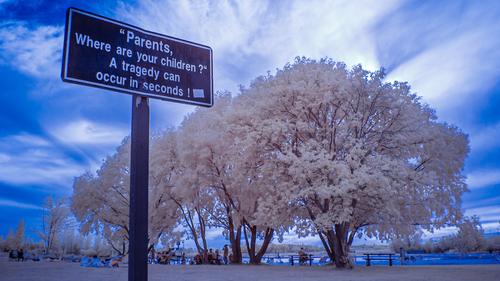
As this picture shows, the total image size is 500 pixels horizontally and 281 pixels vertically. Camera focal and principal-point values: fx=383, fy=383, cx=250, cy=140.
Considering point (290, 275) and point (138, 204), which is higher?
point (138, 204)

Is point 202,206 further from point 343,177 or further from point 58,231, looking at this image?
point 58,231

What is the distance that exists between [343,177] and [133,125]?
15088 mm

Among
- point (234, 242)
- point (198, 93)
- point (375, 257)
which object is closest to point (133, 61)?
point (198, 93)

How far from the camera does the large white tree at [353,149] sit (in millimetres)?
19141

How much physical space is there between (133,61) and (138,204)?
1626 mm

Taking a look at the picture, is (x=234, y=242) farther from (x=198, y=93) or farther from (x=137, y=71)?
(x=137, y=71)

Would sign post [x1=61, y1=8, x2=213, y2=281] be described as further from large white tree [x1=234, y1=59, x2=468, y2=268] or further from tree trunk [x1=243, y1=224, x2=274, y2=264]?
tree trunk [x1=243, y1=224, x2=274, y2=264]

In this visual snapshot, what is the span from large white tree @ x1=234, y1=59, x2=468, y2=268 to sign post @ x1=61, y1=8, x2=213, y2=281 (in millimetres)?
14480

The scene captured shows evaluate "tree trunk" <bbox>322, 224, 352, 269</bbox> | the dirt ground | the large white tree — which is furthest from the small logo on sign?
"tree trunk" <bbox>322, 224, 352, 269</bbox>

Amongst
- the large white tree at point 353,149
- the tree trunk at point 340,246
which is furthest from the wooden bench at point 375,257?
the tree trunk at point 340,246

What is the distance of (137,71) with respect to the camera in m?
4.38

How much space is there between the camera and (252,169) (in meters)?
24.4

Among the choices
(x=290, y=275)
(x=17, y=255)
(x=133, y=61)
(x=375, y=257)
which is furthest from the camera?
(x=17, y=255)

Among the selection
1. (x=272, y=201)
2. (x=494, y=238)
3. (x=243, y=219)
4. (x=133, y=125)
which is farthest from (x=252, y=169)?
(x=494, y=238)
